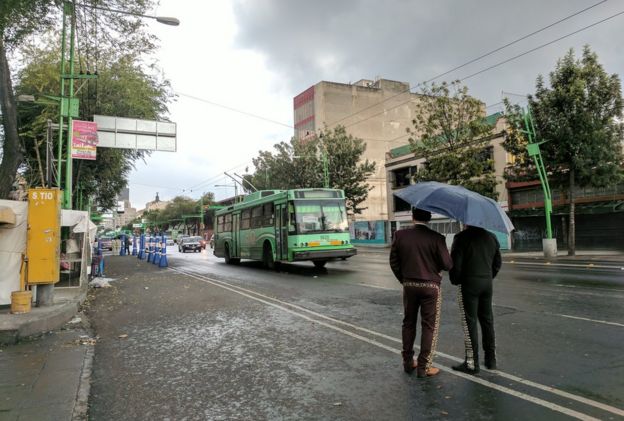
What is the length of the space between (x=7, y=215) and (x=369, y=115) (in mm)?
64616

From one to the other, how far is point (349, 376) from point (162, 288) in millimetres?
10463

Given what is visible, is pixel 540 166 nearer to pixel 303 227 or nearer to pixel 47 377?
pixel 303 227

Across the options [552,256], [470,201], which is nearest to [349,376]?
[470,201]

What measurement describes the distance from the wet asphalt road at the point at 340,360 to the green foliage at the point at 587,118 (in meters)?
13.9

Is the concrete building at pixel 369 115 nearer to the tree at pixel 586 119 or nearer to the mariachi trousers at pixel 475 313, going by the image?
the tree at pixel 586 119

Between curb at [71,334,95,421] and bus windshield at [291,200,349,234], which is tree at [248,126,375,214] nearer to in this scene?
bus windshield at [291,200,349,234]

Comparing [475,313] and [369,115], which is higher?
[369,115]

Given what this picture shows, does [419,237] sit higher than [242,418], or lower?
higher

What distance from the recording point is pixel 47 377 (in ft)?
17.0

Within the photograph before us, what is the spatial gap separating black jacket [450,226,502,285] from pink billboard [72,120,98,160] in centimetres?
1406

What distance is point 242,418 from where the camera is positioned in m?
4.06

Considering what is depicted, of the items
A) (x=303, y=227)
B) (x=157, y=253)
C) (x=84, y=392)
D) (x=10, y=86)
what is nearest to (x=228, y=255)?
(x=157, y=253)

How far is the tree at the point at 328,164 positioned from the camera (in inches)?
1658

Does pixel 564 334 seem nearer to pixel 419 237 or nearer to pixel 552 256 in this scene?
pixel 419 237
